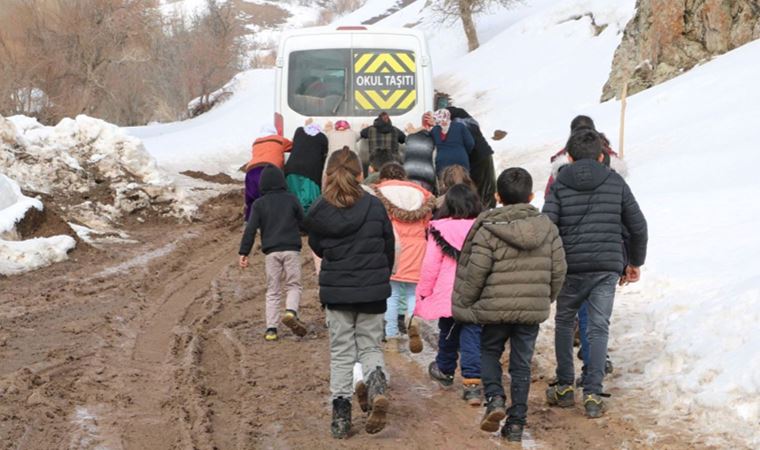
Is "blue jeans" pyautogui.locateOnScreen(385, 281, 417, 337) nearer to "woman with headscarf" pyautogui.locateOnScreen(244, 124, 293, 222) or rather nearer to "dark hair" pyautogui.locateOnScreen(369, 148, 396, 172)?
"dark hair" pyautogui.locateOnScreen(369, 148, 396, 172)

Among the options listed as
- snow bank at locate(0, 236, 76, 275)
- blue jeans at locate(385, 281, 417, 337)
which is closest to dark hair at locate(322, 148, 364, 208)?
blue jeans at locate(385, 281, 417, 337)

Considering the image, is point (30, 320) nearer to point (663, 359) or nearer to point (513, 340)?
point (513, 340)

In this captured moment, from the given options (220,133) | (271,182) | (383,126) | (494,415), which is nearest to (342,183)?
(494,415)

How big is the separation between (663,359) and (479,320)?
72.7 inches

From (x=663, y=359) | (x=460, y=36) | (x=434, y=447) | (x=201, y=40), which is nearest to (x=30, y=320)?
(x=434, y=447)

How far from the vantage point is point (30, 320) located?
9.30 metres

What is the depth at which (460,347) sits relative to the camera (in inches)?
284

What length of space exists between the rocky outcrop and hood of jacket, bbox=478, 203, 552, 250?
62.1 feet

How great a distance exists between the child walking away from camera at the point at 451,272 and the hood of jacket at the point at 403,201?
973mm

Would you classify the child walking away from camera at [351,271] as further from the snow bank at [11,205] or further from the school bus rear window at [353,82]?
the snow bank at [11,205]

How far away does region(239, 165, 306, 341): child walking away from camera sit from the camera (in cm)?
884

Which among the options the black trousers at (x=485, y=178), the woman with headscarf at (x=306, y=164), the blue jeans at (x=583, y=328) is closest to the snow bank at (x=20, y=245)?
the woman with headscarf at (x=306, y=164)

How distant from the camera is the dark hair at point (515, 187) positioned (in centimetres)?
639

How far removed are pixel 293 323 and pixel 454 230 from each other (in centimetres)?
224
